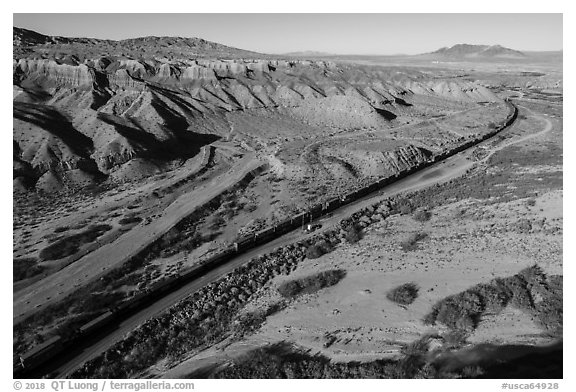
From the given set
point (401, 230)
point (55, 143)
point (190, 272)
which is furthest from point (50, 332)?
point (55, 143)

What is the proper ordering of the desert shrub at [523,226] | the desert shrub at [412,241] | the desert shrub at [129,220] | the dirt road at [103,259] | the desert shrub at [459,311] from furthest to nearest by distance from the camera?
the desert shrub at [129,220]
the desert shrub at [523,226]
the desert shrub at [412,241]
the dirt road at [103,259]
the desert shrub at [459,311]

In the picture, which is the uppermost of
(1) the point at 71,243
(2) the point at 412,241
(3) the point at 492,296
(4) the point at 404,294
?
(1) the point at 71,243

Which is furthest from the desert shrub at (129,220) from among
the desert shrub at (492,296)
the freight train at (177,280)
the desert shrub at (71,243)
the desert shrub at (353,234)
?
the desert shrub at (492,296)

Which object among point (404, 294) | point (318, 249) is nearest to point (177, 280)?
point (318, 249)

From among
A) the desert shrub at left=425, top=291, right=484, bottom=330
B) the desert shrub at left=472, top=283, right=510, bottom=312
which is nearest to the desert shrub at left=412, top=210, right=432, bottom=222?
the desert shrub at left=472, top=283, right=510, bottom=312

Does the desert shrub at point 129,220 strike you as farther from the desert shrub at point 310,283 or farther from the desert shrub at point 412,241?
the desert shrub at point 412,241

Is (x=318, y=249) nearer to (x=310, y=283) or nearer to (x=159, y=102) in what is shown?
(x=310, y=283)
